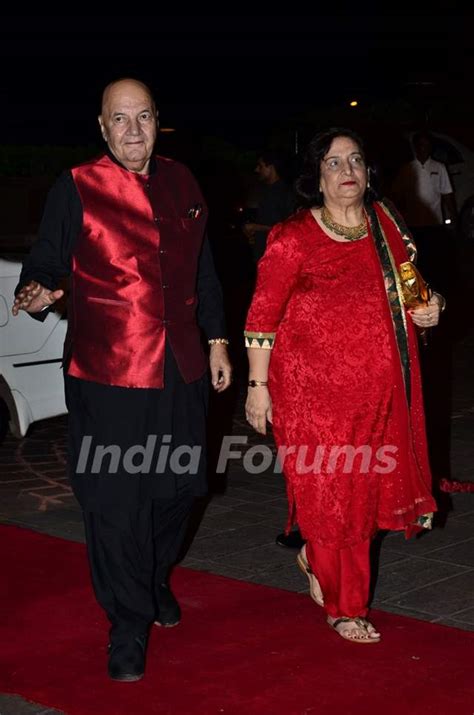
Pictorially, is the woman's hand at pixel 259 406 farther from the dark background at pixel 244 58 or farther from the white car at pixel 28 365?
the dark background at pixel 244 58

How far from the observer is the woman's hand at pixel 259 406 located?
457cm

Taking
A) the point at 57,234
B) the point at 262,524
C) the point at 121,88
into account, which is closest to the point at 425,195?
the point at 262,524

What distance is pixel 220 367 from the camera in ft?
15.2

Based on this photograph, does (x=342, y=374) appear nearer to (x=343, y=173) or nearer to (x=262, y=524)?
(x=343, y=173)

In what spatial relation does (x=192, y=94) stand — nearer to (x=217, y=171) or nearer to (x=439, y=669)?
(x=217, y=171)

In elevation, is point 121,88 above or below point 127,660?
above

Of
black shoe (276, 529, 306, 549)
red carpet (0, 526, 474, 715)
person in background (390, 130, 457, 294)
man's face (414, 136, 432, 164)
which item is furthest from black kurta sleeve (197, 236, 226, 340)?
man's face (414, 136, 432, 164)

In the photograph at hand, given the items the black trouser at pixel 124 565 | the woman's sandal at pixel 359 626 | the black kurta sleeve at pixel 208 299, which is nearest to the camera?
the black trouser at pixel 124 565

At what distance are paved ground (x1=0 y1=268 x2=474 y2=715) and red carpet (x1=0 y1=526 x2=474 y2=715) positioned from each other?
19 cm

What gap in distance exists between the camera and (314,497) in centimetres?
457

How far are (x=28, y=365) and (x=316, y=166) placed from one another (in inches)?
135

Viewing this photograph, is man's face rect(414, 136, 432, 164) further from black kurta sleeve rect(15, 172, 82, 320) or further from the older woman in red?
black kurta sleeve rect(15, 172, 82, 320)

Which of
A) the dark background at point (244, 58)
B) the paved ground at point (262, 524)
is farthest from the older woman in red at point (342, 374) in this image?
the dark background at point (244, 58)

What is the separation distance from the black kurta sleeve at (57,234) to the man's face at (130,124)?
216mm
